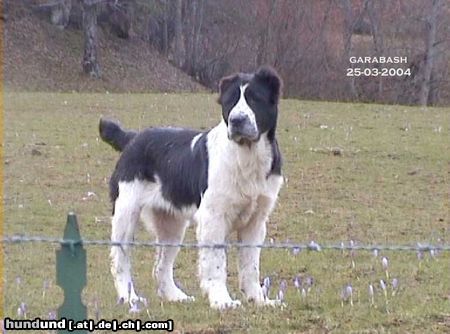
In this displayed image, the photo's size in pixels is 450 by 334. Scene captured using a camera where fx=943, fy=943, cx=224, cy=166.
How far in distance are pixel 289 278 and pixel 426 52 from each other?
33796mm

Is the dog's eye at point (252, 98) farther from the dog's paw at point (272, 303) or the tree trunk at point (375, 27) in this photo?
the tree trunk at point (375, 27)

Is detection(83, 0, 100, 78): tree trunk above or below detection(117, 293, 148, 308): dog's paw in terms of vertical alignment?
above

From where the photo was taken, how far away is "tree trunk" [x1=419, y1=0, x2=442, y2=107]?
1537 inches

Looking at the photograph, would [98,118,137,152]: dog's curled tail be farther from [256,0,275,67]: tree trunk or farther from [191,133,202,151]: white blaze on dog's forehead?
[256,0,275,67]: tree trunk

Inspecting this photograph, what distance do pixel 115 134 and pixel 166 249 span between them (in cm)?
125

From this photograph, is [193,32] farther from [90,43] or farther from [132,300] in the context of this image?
[132,300]

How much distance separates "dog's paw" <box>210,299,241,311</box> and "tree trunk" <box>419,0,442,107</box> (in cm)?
3323

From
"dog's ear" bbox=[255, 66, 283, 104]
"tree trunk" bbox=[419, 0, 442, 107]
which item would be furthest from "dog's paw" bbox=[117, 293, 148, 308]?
"tree trunk" bbox=[419, 0, 442, 107]

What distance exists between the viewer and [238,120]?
249 inches

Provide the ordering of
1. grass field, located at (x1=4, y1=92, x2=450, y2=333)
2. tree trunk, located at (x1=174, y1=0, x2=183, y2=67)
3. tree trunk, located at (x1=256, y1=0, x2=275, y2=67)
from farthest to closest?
1. tree trunk, located at (x1=174, y1=0, x2=183, y2=67)
2. tree trunk, located at (x1=256, y1=0, x2=275, y2=67)
3. grass field, located at (x1=4, y1=92, x2=450, y2=333)

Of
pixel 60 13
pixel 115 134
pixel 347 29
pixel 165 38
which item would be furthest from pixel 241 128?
pixel 165 38

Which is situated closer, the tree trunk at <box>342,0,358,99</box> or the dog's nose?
the dog's nose

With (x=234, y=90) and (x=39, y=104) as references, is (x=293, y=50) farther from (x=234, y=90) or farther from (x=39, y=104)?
(x=234, y=90)

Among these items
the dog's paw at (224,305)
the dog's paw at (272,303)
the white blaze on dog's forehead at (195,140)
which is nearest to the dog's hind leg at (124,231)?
the white blaze on dog's forehead at (195,140)
